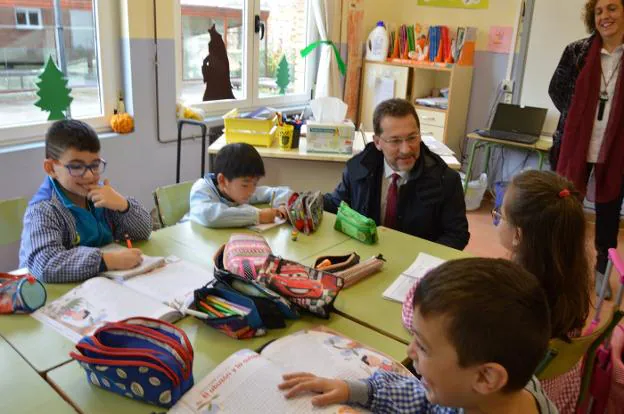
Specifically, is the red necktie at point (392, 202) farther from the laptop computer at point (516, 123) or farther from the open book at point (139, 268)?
the laptop computer at point (516, 123)

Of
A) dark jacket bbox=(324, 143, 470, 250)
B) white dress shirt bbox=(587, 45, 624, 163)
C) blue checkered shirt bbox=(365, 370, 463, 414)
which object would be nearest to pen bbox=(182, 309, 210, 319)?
blue checkered shirt bbox=(365, 370, 463, 414)

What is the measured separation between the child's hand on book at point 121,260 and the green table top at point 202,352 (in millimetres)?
343

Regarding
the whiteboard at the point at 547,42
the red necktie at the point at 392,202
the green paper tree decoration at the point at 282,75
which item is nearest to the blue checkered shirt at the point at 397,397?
the red necktie at the point at 392,202

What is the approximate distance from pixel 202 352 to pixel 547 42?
4.21 meters

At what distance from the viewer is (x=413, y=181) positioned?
2.21 metres

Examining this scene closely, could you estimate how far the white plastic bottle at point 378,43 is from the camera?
16.1ft

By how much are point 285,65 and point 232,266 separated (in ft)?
11.1

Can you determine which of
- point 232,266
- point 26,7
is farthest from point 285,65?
point 232,266

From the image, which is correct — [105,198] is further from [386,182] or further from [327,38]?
[327,38]

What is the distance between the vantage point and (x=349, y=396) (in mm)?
1056

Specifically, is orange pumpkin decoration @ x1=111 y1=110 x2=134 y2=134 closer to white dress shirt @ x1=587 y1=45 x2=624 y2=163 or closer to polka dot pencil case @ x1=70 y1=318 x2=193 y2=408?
polka dot pencil case @ x1=70 y1=318 x2=193 y2=408

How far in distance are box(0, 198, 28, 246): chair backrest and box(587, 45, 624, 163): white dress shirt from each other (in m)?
2.87

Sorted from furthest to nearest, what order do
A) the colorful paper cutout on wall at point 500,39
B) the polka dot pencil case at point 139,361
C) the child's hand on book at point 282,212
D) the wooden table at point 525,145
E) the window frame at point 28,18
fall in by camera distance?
1. the colorful paper cutout on wall at point 500,39
2. the wooden table at point 525,145
3. the window frame at point 28,18
4. the child's hand on book at point 282,212
5. the polka dot pencil case at point 139,361

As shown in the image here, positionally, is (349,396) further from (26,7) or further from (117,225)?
(26,7)
